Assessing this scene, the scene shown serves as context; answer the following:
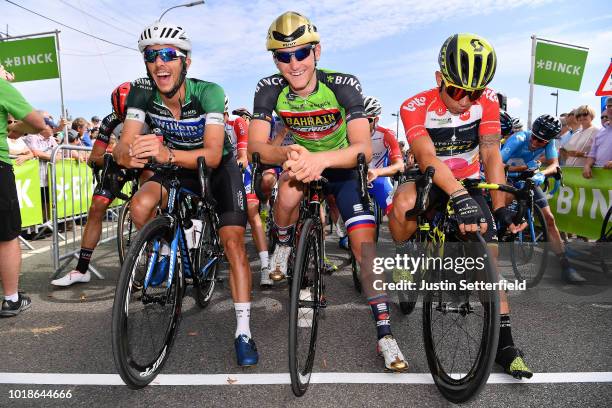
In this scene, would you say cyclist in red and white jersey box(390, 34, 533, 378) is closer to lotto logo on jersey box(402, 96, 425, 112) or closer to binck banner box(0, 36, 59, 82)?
lotto logo on jersey box(402, 96, 425, 112)

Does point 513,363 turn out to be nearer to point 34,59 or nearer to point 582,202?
point 582,202

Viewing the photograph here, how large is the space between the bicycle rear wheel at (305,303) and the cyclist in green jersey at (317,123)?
1.23ft

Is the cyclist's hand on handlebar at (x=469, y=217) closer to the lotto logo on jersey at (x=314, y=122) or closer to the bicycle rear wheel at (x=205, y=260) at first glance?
the lotto logo on jersey at (x=314, y=122)

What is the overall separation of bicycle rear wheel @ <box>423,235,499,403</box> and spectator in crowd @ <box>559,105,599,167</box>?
6.27 m

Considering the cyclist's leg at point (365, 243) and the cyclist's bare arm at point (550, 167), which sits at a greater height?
the cyclist's bare arm at point (550, 167)

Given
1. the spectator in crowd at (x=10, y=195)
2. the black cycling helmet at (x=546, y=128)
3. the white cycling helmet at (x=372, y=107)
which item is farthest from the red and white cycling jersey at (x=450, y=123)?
the spectator in crowd at (x=10, y=195)

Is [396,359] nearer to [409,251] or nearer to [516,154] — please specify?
[409,251]

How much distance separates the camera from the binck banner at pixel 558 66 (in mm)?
11414

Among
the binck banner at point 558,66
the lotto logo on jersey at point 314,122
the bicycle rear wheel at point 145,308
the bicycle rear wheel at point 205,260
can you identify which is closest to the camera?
the bicycle rear wheel at point 145,308

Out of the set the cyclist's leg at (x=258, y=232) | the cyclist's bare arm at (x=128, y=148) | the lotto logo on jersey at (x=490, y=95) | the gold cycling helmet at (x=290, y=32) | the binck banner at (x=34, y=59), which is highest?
the binck banner at (x=34, y=59)

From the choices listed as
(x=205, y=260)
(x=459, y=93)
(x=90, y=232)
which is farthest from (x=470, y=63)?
(x=90, y=232)

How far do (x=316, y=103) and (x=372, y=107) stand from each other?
→ 8.87 feet

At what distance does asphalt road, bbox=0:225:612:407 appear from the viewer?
2.57 metres

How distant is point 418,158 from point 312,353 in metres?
1.56
